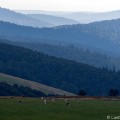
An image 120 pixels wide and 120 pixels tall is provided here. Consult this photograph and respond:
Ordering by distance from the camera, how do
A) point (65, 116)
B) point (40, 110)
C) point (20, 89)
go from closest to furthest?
point (65, 116) → point (40, 110) → point (20, 89)

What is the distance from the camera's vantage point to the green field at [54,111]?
2064 inches

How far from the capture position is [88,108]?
2507 inches

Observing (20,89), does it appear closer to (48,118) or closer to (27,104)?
(27,104)

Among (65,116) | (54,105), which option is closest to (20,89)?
(54,105)

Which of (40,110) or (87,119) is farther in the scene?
(40,110)

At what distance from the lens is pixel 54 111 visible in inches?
2287

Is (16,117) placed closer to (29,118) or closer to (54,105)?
(29,118)

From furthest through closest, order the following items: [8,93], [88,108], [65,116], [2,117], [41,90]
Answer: [41,90] → [8,93] → [88,108] → [65,116] → [2,117]

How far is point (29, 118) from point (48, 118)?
2032mm

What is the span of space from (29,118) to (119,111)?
13.8 meters

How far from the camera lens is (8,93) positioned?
135m

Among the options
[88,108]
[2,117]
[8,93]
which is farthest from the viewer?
[8,93]

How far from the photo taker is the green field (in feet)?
172

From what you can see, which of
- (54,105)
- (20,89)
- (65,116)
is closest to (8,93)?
(20,89)
